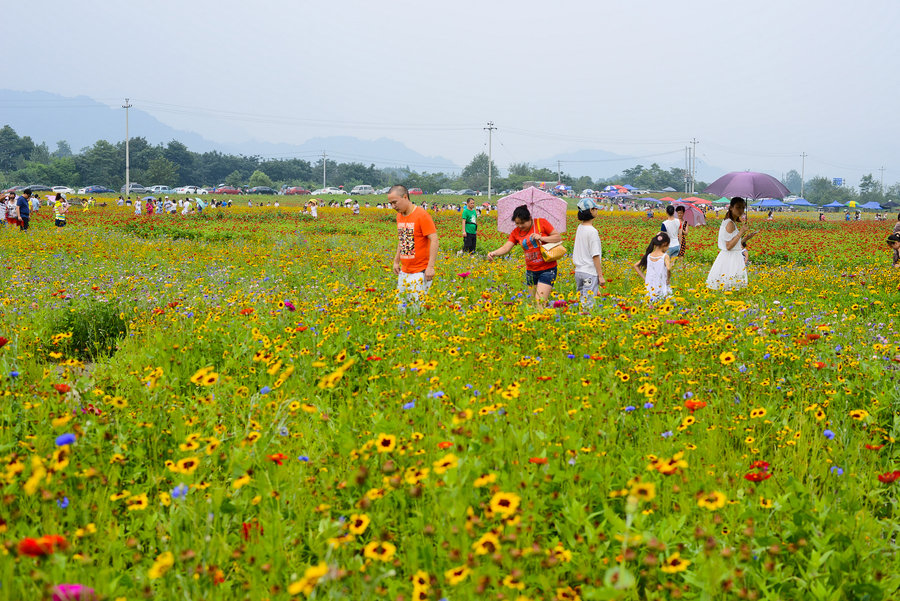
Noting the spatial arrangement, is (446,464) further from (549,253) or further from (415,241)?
(549,253)

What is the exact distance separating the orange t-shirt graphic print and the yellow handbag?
1271 mm

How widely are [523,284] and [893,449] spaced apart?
19.7 feet

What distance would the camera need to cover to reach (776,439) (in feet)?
11.2

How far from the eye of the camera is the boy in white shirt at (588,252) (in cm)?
695

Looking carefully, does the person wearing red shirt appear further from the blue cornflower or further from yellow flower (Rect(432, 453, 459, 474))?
the blue cornflower

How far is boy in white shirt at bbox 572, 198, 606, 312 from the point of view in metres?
6.95

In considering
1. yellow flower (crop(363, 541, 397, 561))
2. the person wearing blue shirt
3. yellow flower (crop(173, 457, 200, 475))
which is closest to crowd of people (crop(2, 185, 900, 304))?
yellow flower (crop(173, 457, 200, 475))

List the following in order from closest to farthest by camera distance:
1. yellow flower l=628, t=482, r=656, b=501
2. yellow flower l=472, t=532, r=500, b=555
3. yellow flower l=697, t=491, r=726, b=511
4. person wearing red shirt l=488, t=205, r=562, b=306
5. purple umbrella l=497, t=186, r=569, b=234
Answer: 1. yellow flower l=628, t=482, r=656, b=501
2. yellow flower l=472, t=532, r=500, b=555
3. yellow flower l=697, t=491, r=726, b=511
4. person wearing red shirt l=488, t=205, r=562, b=306
5. purple umbrella l=497, t=186, r=569, b=234

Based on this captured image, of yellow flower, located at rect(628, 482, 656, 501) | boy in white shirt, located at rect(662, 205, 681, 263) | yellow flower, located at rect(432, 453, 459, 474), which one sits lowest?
yellow flower, located at rect(432, 453, 459, 474)

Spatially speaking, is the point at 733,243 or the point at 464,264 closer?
the point at 733,243

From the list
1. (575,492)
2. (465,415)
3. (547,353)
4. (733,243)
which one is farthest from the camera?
(733,243)

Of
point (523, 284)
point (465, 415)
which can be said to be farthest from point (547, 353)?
point (523, 284)

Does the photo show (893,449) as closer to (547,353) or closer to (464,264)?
(547,353)

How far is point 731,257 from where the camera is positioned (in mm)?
8094
